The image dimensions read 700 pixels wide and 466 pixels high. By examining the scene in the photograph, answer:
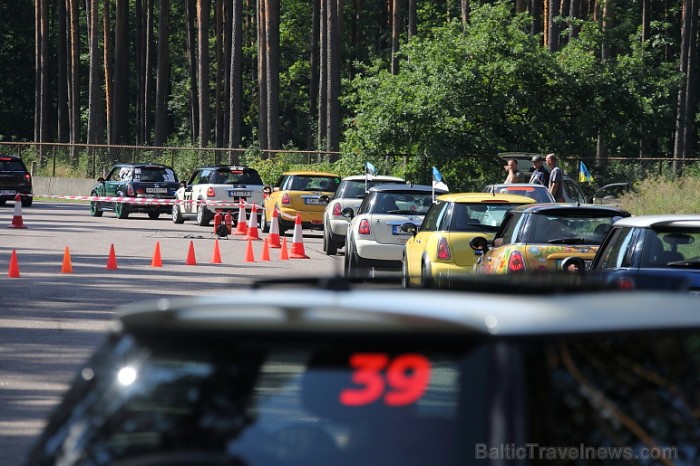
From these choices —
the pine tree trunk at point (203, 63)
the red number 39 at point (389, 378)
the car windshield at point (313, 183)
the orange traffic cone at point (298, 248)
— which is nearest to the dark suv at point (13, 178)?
the car windshield at point (313, 183)

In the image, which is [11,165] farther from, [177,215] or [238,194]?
[238,194]

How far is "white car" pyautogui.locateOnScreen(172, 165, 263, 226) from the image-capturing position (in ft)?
119

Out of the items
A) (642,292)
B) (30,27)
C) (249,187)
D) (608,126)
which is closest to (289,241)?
(249,187)

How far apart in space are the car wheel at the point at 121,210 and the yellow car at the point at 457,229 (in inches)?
932

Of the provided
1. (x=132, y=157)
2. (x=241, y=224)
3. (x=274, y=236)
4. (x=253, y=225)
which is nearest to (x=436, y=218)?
(x=274, y=236)

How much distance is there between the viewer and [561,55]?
40.6m

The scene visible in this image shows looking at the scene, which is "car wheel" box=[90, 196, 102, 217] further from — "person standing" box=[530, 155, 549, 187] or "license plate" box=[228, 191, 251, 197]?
"person standing" box=[530, 155, 549, 187]

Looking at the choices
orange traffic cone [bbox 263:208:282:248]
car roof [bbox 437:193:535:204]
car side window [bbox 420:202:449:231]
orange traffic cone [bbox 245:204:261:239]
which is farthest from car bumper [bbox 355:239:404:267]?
orange traffic cone [bbox 245:204:261:239]

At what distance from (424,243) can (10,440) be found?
984 cm

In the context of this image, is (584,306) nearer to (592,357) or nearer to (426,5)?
(592,357)

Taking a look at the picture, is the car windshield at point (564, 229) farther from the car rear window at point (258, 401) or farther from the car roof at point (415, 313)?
the car rear window at point (258, 401)

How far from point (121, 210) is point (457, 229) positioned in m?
24.9

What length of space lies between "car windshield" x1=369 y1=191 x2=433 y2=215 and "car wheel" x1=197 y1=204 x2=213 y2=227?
15.1m

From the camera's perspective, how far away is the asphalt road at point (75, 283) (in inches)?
392
